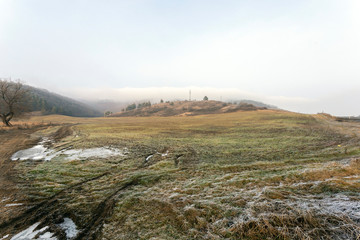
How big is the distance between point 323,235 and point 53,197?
38.5ft

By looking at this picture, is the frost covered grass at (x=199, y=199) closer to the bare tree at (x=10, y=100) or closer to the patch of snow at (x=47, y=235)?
the patch of snow at (x=47, y=235)

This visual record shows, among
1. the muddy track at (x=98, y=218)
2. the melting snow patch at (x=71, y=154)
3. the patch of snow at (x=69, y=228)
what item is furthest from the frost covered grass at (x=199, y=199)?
the melting snow patch at (x=71, y=154)

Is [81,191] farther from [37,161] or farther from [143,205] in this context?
[37,161]

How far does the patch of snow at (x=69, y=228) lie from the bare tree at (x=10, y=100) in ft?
170

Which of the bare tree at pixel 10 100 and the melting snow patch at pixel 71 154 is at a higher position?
the bare tree at pixel 10 100

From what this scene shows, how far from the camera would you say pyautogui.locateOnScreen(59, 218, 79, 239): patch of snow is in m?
5.66

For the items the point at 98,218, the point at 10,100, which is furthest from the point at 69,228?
the point at 10,100

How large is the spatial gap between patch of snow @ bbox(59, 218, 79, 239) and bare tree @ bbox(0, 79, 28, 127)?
51875 millimetres

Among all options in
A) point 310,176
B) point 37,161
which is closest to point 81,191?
point 37,161

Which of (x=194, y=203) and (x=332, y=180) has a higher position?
(x=332, y=180)

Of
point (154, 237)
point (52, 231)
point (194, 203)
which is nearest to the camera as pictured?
point (154, 237)

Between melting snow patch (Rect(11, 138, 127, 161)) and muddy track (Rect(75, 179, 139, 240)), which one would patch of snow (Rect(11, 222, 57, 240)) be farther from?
melting snow patch (Rect(11, 138, 127, 161))

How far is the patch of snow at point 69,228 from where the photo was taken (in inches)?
223

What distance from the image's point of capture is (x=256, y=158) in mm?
15430
